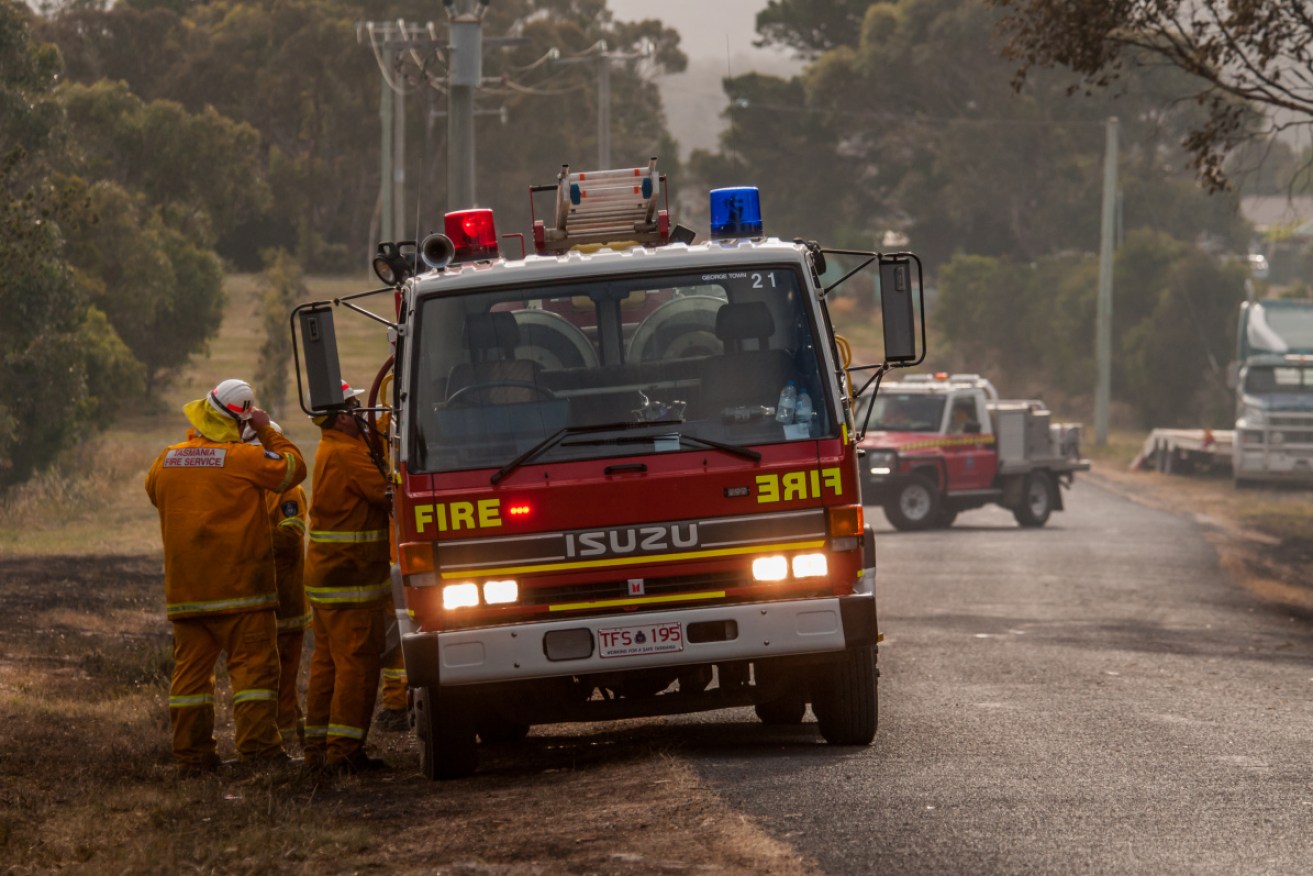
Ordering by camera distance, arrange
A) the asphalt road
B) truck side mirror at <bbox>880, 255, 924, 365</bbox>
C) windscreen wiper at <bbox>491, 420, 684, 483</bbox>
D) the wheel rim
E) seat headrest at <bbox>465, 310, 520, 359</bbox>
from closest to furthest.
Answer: the asphalt road → windscreen wiper at <bbox>491, 420, 684, 483</bbox> → truck side mirror at <bbox>880, 255, 924, 365</bbox> → seat headrest at <bbox>465, 310, 520, 359</bbox> → the wheel rim

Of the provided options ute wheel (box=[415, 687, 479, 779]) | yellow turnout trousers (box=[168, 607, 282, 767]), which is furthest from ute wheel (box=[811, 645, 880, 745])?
yellow turnout trousers (box=[168, 607, 282, 767])

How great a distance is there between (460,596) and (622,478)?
86 centimetres

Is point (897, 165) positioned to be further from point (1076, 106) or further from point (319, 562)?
point (319, 562)

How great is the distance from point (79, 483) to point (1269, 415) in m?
21.1

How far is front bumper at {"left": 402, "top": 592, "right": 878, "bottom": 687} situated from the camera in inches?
Answer: 333

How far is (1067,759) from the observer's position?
29.9 ft

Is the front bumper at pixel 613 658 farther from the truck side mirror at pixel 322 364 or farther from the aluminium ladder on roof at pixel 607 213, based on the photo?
the aluminium ladder on roof at pixel 607 213

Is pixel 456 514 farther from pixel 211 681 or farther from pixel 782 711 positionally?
pixel 782 711

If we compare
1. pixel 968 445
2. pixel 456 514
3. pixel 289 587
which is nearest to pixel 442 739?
pixel 456 514

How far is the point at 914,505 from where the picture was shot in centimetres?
2853

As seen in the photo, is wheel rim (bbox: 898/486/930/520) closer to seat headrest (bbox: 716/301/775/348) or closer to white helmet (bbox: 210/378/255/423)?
white helmet (bbox: 210/378/255/423)

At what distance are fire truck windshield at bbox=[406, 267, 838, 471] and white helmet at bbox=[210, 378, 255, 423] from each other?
1.46 metres

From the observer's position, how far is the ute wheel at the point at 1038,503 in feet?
97.6

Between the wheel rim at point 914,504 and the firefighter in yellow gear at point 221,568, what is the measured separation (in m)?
19.3
